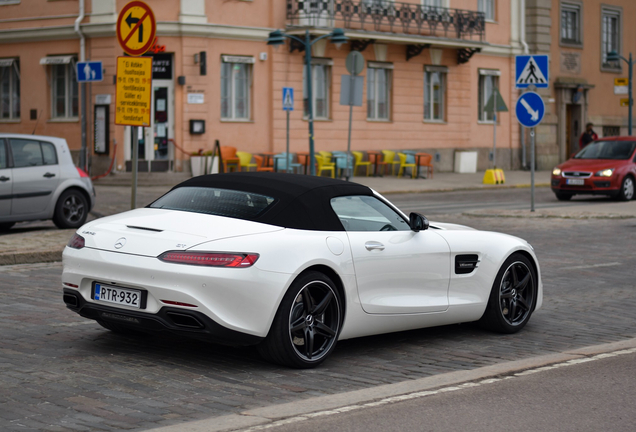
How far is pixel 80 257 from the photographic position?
260 inches

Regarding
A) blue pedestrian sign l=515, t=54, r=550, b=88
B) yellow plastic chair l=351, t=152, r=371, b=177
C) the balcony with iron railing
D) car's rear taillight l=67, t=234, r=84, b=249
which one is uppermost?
the balcony with iron railing

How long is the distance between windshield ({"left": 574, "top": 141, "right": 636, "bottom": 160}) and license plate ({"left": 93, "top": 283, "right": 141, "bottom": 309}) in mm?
20547

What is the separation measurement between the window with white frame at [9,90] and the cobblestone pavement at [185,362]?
80.6ft

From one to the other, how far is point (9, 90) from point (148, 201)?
12441 mm

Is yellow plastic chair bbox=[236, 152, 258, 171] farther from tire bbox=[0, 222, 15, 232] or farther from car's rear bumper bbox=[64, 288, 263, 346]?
car's rear bumper bbox=[64, 288, 263, 346]

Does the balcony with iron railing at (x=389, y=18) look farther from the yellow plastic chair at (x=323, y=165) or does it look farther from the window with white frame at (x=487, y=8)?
the yellow plastic chair at (x=323, y=165)

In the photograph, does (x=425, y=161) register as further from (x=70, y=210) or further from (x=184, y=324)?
(x=184, y=324)

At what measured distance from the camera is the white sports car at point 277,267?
6.16 m

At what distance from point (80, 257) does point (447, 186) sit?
25133 mm

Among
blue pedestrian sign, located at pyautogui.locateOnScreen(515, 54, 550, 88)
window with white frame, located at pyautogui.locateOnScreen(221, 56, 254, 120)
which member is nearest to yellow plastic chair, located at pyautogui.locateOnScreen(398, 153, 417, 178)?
window with white frame, located at pyautogui.locateOnScreen(221, 56, 254, 120)

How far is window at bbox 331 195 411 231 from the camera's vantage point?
7.03m

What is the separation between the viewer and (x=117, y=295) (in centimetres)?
643

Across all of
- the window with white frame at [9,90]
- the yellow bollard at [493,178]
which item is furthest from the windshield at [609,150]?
the window with white frame at [9,90]

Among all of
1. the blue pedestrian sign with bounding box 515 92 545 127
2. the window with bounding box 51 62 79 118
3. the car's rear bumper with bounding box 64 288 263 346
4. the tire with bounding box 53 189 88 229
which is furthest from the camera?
the window with bounding box 51 62 79 118
